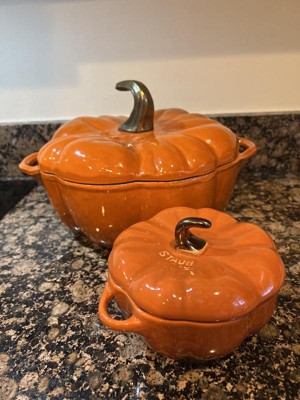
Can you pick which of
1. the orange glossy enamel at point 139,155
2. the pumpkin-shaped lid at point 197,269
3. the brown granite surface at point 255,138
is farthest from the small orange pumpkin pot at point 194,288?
the brown granite surface at point 255,138

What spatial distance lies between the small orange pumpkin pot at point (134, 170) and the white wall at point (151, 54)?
0.29 metres

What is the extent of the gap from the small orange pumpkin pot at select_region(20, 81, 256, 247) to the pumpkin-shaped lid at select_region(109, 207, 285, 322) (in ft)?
0.22

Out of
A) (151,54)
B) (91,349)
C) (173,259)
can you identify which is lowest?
(91,349)

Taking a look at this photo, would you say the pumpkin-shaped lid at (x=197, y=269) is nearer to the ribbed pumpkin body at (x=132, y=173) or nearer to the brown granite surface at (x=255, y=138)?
the ribbed pumpkin body at (x=132, y=173)

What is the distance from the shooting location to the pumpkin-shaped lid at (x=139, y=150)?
0.47 meters

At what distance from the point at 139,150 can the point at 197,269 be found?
0.71 ft

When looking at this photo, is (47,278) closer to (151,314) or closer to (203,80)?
(151,314)

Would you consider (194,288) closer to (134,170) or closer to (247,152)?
(134,170)

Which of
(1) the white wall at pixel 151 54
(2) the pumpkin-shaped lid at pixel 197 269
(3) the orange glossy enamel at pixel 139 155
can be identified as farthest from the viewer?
(1) the white wall at pixel 151 54

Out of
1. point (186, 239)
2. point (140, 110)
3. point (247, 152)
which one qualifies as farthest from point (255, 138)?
point (186, 239)

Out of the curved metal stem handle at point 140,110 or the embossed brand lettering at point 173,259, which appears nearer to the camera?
the embossed brand lettering at point 173,259

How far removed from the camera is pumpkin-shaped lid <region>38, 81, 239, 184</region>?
0.47m

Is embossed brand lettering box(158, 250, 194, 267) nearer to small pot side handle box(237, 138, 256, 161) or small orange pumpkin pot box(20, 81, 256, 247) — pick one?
small orange pumpkin pot box(20, 81, 256, 247)

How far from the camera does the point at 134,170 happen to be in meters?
0.47
